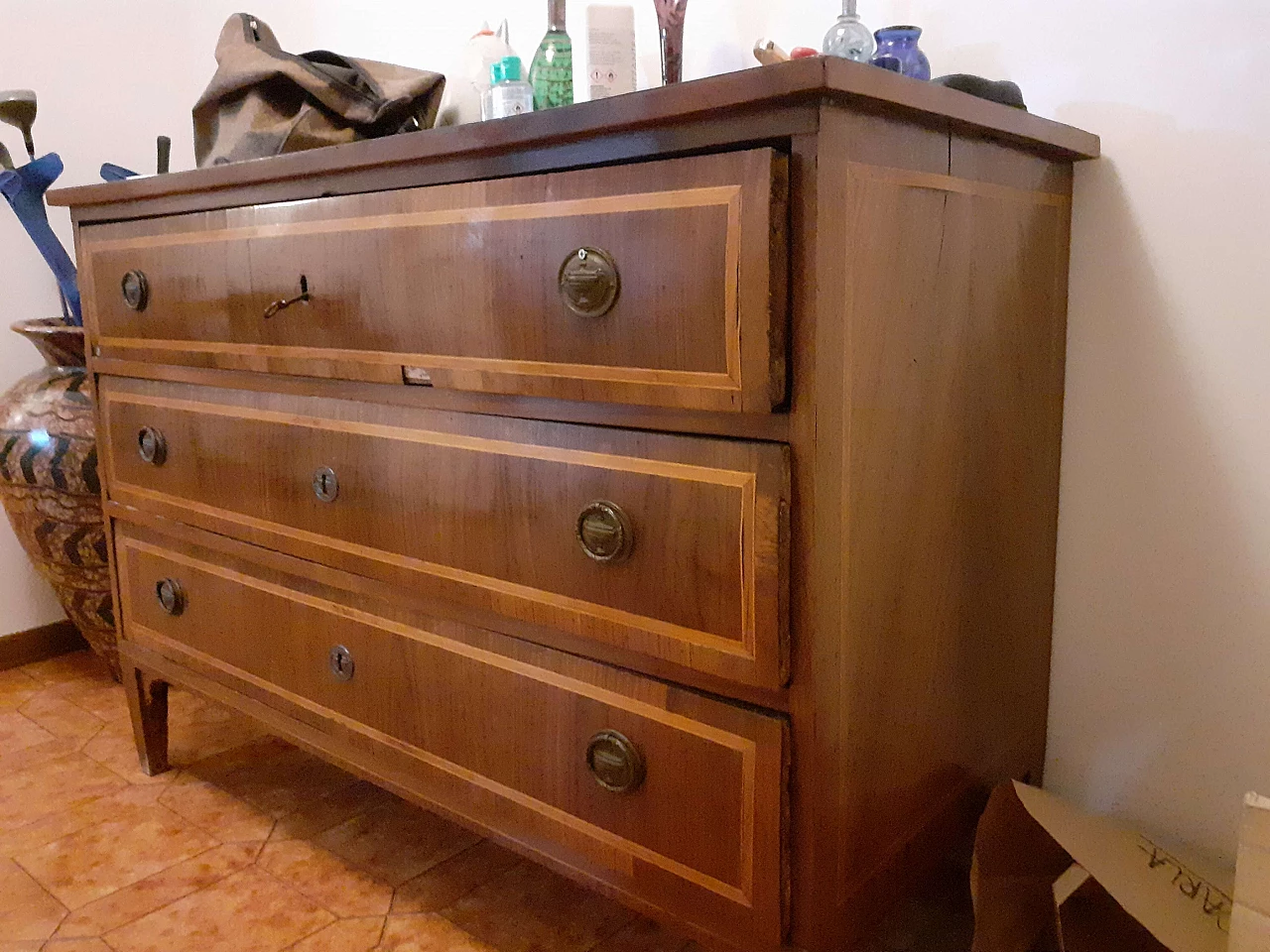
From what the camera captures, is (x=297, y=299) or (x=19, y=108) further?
(x=19, y=108)

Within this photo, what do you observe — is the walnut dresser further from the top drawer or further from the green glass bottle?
the green glass bottle

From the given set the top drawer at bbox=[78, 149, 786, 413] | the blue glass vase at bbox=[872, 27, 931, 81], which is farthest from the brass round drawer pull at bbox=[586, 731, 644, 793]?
the blue glass vase at bbox=[872, 27, 931, 81]

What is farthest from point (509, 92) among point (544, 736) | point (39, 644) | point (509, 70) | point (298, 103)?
point (39, 644)

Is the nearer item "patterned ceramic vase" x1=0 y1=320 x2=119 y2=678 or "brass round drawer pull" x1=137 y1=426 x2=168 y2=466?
"brass round drawer pull" x1=137 y1=426 x2=168 y2=466

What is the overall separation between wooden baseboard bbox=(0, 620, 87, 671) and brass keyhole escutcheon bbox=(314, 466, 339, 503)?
1406 mm

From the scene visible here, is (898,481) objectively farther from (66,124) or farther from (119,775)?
(66,124)

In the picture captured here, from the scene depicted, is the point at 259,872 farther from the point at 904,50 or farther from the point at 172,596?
the point at 904,50

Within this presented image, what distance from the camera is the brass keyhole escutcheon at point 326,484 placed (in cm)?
104

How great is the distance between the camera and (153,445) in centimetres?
127

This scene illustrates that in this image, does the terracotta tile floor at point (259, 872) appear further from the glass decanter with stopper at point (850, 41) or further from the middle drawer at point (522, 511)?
the glass decanter with stopper at point (850, 41)

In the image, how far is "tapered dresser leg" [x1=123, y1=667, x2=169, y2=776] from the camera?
57.7 inches

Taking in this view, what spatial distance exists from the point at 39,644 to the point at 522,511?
1718 millimetres

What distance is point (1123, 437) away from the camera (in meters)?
1.05

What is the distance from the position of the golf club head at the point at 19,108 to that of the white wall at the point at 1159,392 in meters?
1.37
